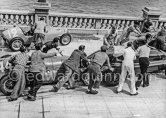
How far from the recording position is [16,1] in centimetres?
4328

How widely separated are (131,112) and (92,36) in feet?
25.3

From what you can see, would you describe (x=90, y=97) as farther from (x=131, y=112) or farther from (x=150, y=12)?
(x=150, y=12)

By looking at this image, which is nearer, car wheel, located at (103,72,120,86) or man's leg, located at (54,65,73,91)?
man's leg, located at (54,65,73,91)

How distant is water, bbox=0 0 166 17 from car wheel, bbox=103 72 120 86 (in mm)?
29410

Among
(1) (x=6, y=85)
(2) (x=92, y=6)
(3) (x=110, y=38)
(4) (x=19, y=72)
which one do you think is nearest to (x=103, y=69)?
(3) (x=110, y=38)

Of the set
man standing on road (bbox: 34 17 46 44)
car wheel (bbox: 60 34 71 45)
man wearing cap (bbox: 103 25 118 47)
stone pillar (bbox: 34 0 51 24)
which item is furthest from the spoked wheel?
man wearing cap (bbox: 103 25 118 47)

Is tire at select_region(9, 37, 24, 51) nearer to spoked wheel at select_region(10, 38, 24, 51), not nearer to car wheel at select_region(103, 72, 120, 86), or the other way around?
spoked wheel at select_region(10, 38, 24, 51)

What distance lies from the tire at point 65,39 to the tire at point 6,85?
16.7 ft

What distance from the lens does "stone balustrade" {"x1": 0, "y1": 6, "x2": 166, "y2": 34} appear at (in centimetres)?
1571

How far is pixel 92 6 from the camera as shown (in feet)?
146

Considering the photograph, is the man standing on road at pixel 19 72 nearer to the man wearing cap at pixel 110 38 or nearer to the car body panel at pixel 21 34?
the car body panel at pixel 21 34

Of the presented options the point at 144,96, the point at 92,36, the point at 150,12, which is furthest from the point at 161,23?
the point at 144,96

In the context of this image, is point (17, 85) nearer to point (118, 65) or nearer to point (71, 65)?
point (71, 65)

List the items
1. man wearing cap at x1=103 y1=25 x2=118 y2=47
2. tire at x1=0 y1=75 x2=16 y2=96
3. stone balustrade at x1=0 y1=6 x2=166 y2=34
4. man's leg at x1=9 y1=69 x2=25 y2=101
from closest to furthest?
man's leg at x1=9 y1=69 x2=25 y2=101 → tire at x1=0 y1=75 x2=16 y2=96 → man wearing cap at x1=103 y1=25 x2=118 y2=47 → stone balustrade at x1=0 y1=6 x2=166 y2=34
